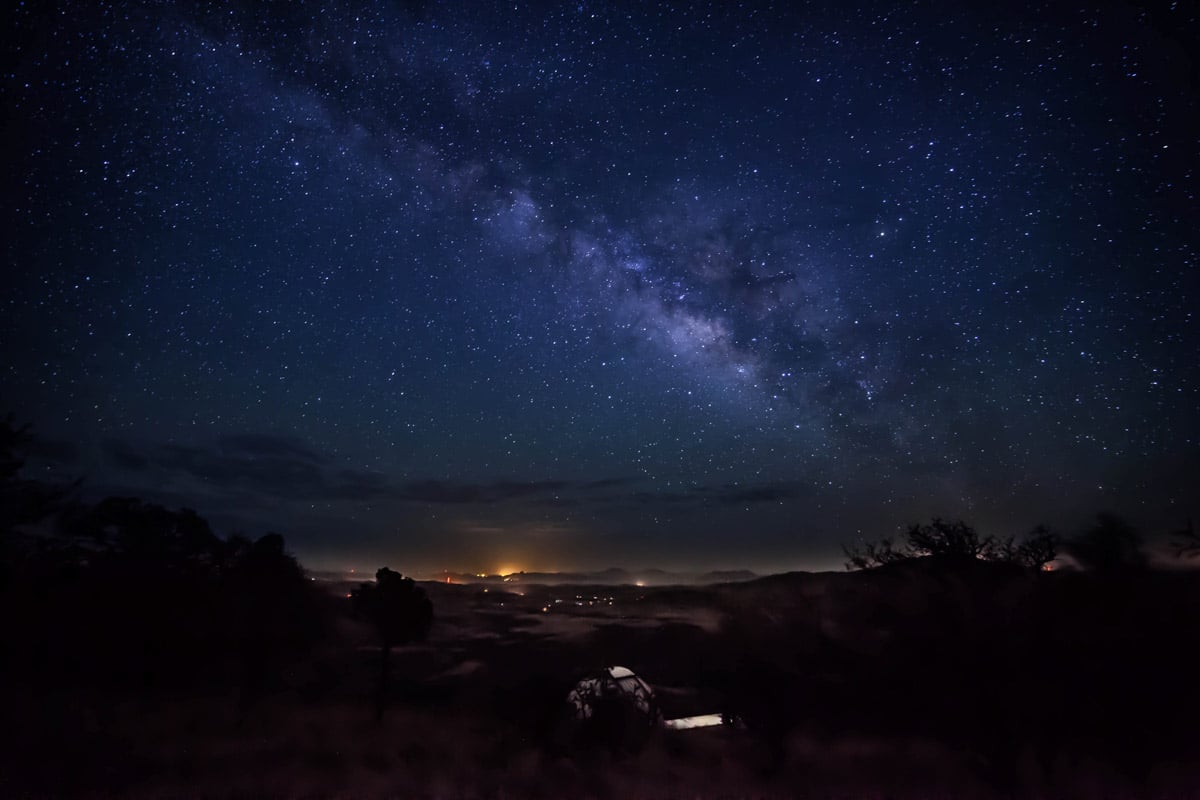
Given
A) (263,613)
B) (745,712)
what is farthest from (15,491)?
(745,712)

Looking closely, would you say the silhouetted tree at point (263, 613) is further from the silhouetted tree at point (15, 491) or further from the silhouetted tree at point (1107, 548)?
the silhouetted tree at point (1107, 548)

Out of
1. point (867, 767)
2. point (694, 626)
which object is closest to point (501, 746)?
point (867, 767)

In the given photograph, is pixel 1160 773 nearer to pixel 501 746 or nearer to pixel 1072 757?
pixel 1072 757

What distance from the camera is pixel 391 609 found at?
1930 cm

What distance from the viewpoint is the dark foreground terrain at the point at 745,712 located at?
42.9ft

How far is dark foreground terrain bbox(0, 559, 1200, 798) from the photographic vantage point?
13.1 metres

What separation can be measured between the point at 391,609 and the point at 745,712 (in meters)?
11.1

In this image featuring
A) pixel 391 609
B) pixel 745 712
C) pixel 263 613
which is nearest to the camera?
pixel 745 712

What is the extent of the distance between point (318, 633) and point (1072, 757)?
25.5 metres

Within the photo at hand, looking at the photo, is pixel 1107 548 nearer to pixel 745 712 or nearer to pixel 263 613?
pixel 745 712

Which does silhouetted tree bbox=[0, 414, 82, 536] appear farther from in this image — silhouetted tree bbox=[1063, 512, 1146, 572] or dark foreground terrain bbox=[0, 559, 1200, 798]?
silhouetted tree bbox=[1063, 512, 1146, 572]

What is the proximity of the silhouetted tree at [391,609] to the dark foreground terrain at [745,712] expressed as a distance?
2506 millimetres

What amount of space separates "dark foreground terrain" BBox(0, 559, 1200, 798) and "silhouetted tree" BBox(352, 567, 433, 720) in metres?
2.51

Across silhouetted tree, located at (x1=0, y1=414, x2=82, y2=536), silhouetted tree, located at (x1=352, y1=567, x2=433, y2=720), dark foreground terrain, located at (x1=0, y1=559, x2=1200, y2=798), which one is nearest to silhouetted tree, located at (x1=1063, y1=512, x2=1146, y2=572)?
dark foreground terrain, located at (x1=0, y1=559, x2=1200, y2=798)
